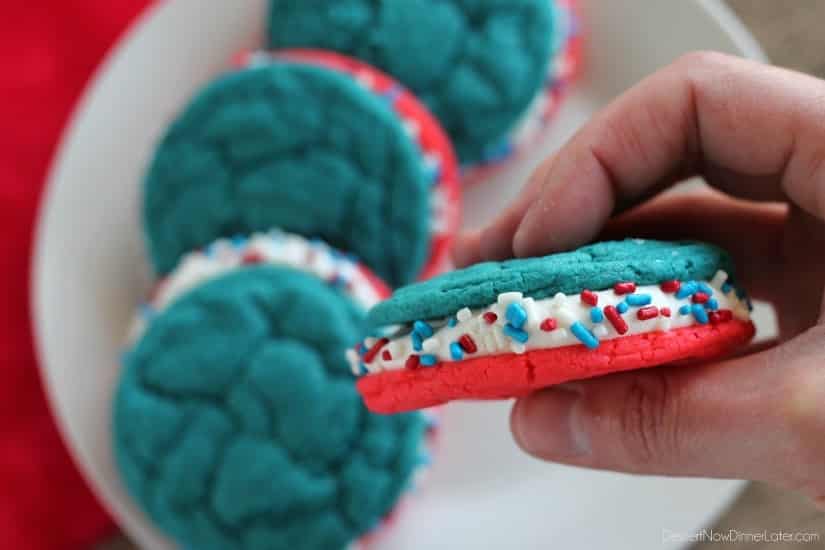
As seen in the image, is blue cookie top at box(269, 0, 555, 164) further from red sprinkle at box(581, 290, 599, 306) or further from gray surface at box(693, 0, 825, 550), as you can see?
red sprinkle at box(581, 290, 599, 306)

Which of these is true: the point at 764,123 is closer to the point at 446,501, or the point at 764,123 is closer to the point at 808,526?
the point at 808,526

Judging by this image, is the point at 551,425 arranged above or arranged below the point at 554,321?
below

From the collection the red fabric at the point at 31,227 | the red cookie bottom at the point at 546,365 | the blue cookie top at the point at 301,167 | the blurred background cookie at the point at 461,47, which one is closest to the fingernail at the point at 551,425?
the red cookie bottom at the point at 546,365

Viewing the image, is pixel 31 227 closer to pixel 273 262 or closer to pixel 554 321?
pixel 273 262

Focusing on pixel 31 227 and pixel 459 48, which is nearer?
pixel 459 48

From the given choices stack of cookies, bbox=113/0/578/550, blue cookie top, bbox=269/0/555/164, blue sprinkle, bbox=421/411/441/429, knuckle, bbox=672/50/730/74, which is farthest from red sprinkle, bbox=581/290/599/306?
blue cookie top, bbox=269/0/555/164

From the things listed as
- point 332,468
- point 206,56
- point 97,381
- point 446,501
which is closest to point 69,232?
point 97,381

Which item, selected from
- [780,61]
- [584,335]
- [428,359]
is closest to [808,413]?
[584,335]
